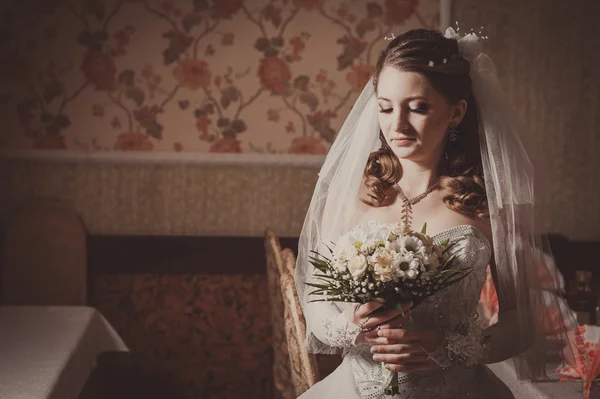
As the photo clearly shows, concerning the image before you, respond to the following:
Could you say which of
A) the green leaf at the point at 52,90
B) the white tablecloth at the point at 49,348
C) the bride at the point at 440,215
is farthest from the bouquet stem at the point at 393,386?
the green leaf at the point at 52,90

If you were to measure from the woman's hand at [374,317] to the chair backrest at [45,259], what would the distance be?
261 cm

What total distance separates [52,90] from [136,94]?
1.45ft

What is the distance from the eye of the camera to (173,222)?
13.6ft

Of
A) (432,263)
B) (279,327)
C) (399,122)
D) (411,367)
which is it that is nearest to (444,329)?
(411,367)

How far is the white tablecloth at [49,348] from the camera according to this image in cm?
247

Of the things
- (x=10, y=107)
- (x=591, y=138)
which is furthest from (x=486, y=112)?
(x=10, y=107)

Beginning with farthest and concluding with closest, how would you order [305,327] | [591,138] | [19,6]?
[591,138] < [19,6] < [305,327]

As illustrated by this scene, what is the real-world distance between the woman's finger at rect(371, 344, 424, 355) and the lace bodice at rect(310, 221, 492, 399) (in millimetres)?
83

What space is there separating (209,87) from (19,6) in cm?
107

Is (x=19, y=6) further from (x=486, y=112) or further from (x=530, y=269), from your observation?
(x=530, y=269)

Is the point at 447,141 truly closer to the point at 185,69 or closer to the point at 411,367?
the point at 411,367

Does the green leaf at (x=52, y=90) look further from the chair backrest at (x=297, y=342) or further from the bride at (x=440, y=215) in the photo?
the bride at (x=440, y=215)

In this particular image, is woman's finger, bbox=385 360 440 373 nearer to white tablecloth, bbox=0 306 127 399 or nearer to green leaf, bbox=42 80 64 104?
white tablecloth, bbox=0 306 127 399

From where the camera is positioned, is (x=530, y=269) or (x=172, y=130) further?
(x=172, y=130)
